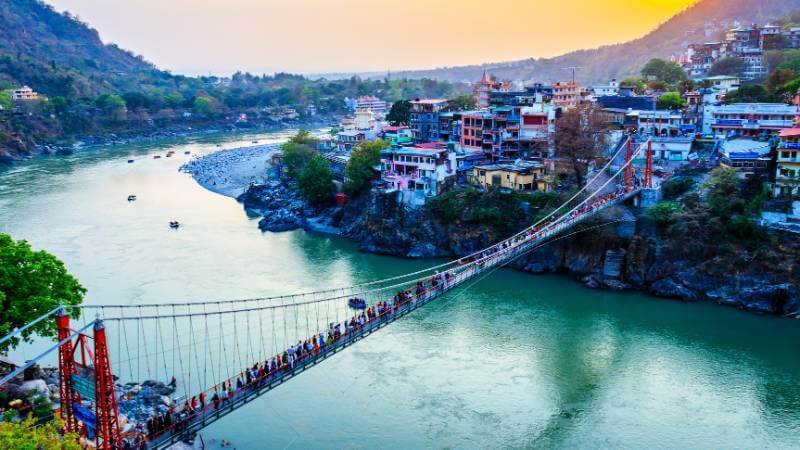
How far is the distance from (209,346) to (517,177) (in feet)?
33.3

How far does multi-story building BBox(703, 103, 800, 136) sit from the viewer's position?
19906 mm

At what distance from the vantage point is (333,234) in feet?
71.7

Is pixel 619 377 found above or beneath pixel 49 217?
beneath

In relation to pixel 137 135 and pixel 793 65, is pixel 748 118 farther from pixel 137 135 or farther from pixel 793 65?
pixel 137 135

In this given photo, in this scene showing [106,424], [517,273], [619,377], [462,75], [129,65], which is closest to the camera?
[106,424]

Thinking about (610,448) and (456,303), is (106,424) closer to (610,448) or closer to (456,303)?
(610,448)

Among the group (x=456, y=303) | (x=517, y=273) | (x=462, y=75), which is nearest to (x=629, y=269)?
(x=517, y=273)

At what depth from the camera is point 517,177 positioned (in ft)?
63.2

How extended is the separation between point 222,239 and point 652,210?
13.3 m

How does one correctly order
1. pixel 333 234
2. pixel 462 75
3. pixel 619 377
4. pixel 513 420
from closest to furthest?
1. pixel 513 420
2. pixel 619 377
3. pixel 333 234
4. pixel 462 75

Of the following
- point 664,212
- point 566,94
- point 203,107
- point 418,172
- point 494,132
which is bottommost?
point 664,212

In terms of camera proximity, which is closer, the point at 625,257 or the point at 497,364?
the point at 497,364

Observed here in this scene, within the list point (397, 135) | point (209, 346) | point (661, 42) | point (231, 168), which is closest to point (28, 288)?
point (209, 346)

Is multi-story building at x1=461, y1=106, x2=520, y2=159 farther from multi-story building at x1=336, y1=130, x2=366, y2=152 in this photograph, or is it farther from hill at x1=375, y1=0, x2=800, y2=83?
hill at x1=375, y1=0, x2=800, y2=83
